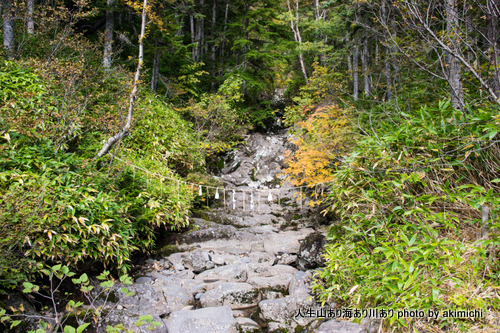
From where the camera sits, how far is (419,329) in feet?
9.36

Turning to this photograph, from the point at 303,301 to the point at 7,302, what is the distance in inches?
165

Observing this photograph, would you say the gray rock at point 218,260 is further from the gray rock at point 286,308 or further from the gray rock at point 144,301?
the gray rock at point 286,308

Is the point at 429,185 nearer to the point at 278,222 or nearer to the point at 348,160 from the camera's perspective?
the point at 348,160

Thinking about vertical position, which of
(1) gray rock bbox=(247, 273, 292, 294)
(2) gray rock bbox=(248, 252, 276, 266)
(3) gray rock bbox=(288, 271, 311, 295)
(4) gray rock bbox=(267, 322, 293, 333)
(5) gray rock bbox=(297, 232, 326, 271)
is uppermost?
(5) gray rock bbox=(297, 232, 326, 271)

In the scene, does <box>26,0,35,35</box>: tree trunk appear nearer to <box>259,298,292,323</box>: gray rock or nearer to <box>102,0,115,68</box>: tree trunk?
<box>102,0,115,68</box>: tree trunk

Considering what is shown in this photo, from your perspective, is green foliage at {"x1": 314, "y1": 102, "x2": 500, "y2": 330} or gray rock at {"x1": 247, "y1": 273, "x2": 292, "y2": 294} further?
gray rock at {"x1": 247, "y1": 273, "x2": 292, "y2": 294}

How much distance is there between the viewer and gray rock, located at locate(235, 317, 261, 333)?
4020mm

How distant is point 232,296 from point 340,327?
2196 mm

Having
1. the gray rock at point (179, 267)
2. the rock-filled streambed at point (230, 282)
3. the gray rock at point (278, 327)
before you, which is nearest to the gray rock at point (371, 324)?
the rock-filled streambed at point (230, 282)

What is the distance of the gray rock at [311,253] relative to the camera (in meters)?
5.70

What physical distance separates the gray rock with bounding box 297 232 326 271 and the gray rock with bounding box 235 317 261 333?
2.06m

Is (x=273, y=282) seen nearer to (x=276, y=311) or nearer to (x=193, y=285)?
(x=276, y=311)

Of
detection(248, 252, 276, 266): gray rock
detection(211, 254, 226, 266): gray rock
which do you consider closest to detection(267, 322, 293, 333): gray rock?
detection(248, 252, 276, 266): gray rock

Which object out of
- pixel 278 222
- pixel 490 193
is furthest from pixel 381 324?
pixel 278 222
